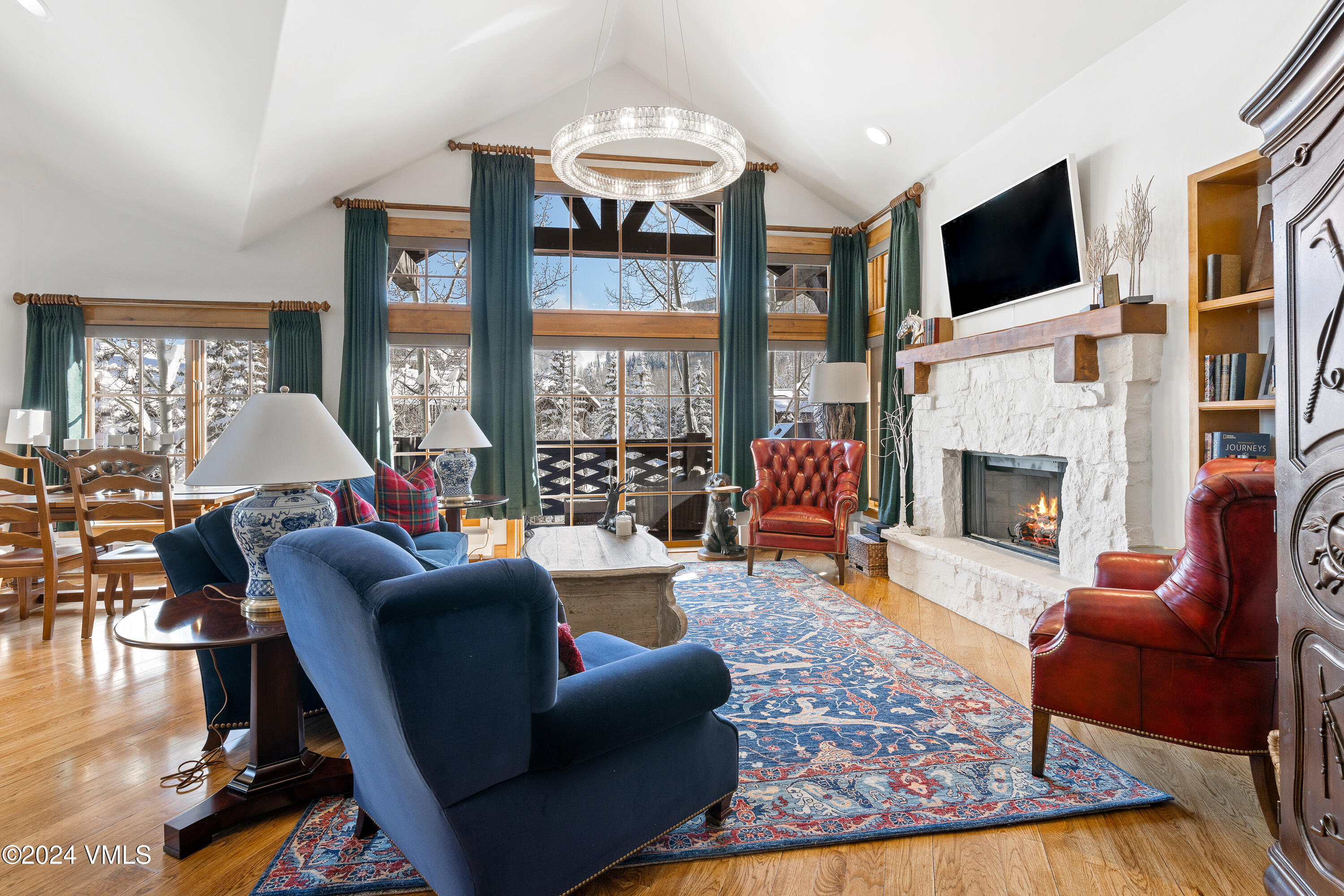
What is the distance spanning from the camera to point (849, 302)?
19.7 feet

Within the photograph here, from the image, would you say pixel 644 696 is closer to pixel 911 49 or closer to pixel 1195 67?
pixel 1195 67

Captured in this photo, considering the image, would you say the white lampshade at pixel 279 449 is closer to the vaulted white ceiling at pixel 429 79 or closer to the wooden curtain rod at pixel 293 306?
the vaulted white ceiling at pixel 429 79

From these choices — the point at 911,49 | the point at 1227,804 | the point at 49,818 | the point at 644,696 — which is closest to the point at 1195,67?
the point at 911,49

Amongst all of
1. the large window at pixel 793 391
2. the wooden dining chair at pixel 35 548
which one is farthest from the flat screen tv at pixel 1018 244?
the wooden dining chair at pixel 35 548

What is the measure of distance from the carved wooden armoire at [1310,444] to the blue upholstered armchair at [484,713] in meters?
1.10

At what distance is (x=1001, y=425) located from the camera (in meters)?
3.99

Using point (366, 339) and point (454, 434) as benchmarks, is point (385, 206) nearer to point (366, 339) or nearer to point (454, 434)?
point (366, 339)

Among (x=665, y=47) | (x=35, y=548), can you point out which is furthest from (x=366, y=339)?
(x=665, y=47)

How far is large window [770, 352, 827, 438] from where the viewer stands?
6156 mm

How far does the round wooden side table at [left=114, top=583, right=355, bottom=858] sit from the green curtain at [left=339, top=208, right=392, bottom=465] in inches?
137

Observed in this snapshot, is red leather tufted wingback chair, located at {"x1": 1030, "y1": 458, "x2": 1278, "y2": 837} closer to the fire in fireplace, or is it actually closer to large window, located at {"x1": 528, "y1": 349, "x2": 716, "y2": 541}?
the fire in fireplace

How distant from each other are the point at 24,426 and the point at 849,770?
18.9 feet

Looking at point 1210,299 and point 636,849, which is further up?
point 1210,299

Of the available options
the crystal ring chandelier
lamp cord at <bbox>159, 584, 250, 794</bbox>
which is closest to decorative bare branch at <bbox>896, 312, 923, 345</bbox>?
the crystal ring chandelier
